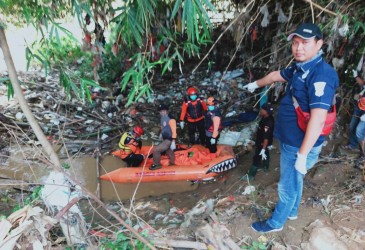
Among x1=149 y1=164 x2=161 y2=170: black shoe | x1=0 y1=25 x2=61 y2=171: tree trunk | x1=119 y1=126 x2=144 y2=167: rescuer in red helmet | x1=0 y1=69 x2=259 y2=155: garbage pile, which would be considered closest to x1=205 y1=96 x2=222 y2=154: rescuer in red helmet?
x1=0 y1=69 x2=259 y2=155: garbage pile

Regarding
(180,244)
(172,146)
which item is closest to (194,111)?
(172,146)

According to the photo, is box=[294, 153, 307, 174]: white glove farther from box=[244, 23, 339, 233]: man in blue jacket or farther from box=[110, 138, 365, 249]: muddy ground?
box=[110, 138, 365, 249]: muddy ground

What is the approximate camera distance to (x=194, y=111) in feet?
18.3

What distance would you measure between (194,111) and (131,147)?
4.35 ft

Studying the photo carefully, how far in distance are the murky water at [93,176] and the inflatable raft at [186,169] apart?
0.36ft

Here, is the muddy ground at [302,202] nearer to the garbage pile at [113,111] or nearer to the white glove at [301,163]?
the white glove at [301,163]

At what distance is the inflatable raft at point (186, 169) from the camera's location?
5148 millimetres

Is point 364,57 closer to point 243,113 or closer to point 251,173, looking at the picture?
point 251,173

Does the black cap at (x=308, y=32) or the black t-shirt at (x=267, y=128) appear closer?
the black cap at (x=308, y=32)

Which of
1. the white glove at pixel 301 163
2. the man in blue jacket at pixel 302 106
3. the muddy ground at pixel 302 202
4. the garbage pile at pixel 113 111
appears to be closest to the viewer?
the man in blue jacket at pixel 302 106

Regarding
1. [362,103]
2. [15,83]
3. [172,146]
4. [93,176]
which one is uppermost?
[15,83]

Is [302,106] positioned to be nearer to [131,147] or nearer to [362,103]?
[362,103]

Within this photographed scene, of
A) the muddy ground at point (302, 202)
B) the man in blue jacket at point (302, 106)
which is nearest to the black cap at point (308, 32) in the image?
the man in blue jacket at point (302, 106)

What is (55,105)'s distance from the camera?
7.25m
